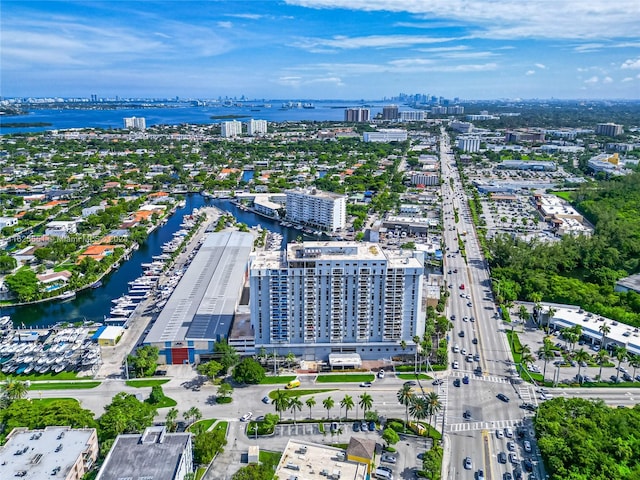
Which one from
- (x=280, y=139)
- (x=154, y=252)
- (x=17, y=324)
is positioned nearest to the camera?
(x=17, y=324)

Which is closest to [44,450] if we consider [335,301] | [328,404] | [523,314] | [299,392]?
[299,392]

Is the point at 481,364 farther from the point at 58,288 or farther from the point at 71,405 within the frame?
the point at 58,288

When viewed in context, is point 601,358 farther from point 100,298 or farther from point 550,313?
point 100,298

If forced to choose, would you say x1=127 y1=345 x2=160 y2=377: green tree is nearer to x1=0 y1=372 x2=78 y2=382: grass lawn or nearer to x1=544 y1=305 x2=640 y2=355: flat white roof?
x1=0 y1=372 x2=78 y2=382: grass lawn

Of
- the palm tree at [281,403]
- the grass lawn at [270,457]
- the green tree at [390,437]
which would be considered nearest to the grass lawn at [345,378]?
the palm tree at [281,403]

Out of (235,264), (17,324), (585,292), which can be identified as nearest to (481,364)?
(585,292)

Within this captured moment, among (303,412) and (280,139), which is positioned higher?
(280,139)
